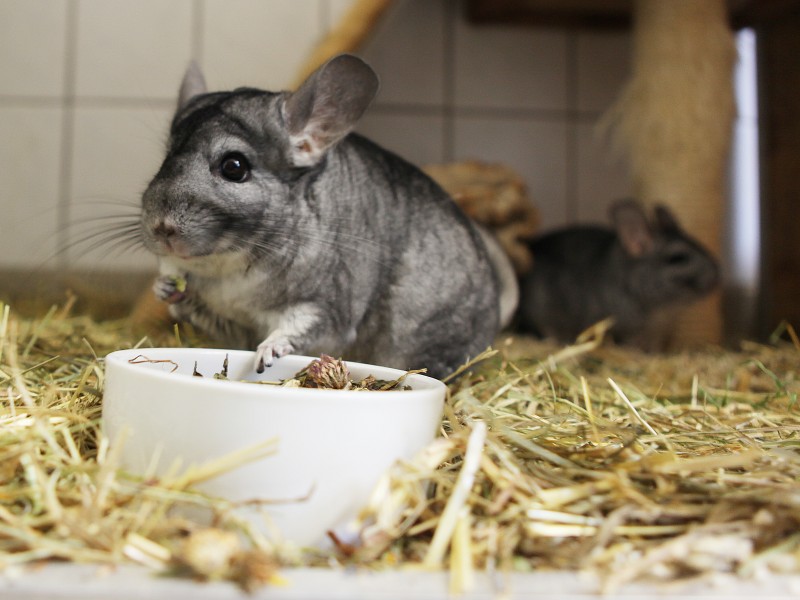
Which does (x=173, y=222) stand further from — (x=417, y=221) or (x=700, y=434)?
(x=700, y=434)

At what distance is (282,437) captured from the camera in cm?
101

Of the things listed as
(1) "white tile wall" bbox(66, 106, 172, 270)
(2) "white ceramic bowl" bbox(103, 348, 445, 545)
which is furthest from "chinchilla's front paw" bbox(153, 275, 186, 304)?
(1) "white tile wall" bbox(66, 106, 172, 270)

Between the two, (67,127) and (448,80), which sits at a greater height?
(448,80)

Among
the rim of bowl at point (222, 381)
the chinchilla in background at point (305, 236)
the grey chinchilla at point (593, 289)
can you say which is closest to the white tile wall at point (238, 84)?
the grey chinchilla at point (593, 289)

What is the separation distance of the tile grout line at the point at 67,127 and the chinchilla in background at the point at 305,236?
5.95ft

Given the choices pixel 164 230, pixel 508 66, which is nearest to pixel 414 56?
pixel 508 66

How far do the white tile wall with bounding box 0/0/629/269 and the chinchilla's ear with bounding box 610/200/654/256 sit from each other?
21.1 inches

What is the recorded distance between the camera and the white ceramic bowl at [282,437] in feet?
3.30

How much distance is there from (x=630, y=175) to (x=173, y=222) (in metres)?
2.57

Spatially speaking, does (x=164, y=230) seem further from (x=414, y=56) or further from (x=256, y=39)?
(x=414, y=56)

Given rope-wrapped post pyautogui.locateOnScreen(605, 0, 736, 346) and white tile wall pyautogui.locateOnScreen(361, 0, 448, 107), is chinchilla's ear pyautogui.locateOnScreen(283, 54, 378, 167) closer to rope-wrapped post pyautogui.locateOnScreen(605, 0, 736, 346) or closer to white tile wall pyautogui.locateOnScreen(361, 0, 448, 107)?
rope-wrapped post pyautogui.locateOnScreen(605, 0, 736, 346)

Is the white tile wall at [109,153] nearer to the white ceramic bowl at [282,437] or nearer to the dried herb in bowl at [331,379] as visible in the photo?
the dried herb in bowl at [331,379]

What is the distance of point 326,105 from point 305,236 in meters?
0.29

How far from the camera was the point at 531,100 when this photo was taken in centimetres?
396
